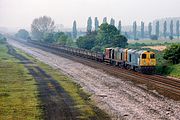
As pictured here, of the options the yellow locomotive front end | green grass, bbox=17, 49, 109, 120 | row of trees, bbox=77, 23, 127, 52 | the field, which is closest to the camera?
the field

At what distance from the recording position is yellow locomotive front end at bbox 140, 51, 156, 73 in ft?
157

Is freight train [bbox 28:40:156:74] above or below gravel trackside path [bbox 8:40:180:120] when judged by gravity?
above

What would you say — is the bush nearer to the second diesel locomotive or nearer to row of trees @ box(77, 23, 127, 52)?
the second diesel locomotive

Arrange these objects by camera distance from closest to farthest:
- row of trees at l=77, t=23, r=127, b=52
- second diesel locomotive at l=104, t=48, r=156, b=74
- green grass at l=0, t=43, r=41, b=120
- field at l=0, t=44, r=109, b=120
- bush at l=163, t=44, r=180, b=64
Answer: green grass at l=0, t=43, r=41, b=120
field at l=0, t=44, r=109, b=120
second diesel locomotive at l=104, t=48, r=156, b=74
bush at l=163, t=44, r=180, b=64
row of trees at l=77, t=23, r=127, b=52

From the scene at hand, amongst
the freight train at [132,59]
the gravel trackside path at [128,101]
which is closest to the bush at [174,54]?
the freight train at [132,59]

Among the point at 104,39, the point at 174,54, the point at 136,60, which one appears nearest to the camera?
the point at 174,54

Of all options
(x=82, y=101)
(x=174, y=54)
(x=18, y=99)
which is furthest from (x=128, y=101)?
(x=174, y=54)

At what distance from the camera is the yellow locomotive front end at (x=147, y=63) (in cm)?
4788

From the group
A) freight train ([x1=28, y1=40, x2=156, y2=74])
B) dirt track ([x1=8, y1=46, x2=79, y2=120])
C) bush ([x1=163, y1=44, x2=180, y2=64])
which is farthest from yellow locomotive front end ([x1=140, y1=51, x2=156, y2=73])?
dirt track ([x1=8, y1=46, x2=79, y2=120])

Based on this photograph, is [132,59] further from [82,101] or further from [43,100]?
[43,100]

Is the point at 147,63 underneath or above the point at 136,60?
underneath

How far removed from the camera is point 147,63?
47969 mm

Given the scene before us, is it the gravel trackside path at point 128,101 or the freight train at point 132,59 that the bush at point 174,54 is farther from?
the gravel trackside path at point 128,101

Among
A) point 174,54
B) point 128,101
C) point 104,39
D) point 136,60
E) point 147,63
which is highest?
point 104,39
